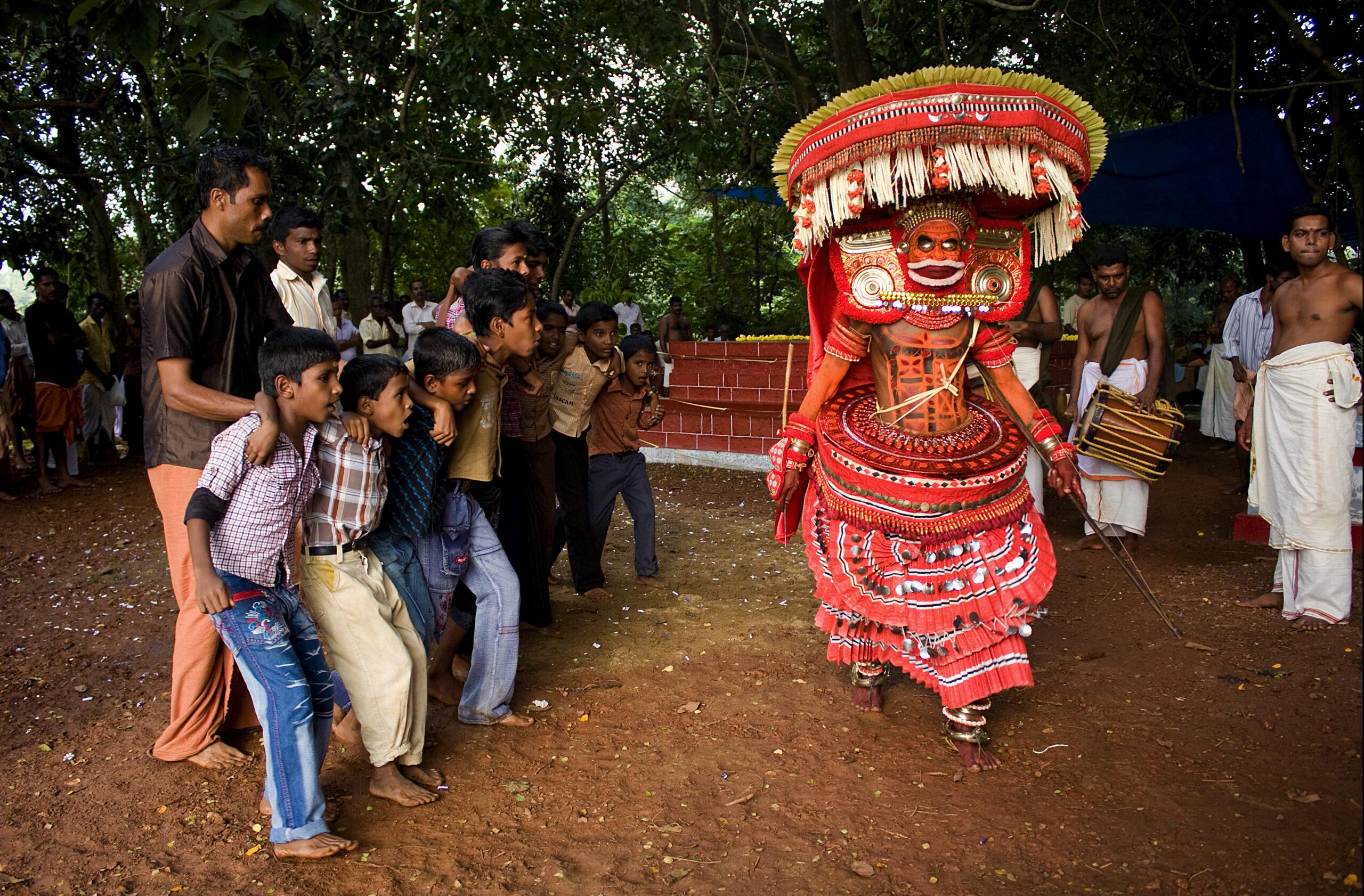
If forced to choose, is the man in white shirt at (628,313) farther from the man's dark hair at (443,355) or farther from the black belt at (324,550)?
the black belt at (324,550)

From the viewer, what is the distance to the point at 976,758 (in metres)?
3.55

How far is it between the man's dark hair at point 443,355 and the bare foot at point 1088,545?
181 inches

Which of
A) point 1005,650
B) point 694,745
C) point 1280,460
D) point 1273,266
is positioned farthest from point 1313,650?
point 1273,266

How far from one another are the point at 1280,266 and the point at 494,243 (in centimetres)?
668

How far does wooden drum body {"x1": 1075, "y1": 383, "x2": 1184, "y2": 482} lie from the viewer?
19.3 ft

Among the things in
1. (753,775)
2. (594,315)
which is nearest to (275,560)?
(753,775)

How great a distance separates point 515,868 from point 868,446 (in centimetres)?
194

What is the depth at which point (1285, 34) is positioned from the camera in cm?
961

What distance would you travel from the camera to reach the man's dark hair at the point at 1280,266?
6422 millimetres

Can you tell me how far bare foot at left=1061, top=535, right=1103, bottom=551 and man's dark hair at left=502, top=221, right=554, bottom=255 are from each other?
4.03 meters

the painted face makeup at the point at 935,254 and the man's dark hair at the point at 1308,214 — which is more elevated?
the man's dark hair at the point at 1308,214

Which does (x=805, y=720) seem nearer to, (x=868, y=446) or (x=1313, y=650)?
(x=868, y=446)

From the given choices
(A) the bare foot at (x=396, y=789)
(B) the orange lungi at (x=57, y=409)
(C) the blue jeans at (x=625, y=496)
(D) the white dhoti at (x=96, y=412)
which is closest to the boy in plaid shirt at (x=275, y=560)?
(A) the bare foot at (x=396, y=789)

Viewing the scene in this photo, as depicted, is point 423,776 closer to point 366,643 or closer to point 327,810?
point 327,810
